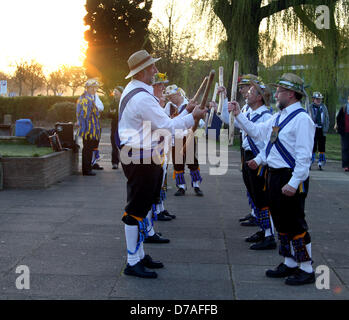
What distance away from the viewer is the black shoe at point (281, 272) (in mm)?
5090

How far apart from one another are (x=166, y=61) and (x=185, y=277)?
82.9 feet

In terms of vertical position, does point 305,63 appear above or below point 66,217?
above

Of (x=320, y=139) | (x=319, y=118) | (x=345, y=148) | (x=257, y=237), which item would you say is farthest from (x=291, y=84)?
(x=319, y=118)

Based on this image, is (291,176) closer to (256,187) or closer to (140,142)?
(140,142)

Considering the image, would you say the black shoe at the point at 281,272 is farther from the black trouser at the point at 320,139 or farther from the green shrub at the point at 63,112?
the green shrub at the point at 63,112

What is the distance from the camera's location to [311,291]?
15.4 ft

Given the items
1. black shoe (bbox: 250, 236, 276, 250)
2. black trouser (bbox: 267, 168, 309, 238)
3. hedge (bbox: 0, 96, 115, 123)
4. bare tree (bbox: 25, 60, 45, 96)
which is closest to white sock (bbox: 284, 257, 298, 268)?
black trouser (bbox: 267, 168, 309, 238)

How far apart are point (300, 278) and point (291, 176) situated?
0.96 metres

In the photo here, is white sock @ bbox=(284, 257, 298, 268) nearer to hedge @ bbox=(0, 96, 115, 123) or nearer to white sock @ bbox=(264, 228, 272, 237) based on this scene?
white sock @ bbox=(264, 228, 272, 237)

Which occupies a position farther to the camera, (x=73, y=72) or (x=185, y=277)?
(x=73, y=72)

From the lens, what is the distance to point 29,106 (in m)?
36.6

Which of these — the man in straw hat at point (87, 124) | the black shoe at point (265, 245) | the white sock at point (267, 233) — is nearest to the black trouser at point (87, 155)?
the man in straw hat at point (87, 124)

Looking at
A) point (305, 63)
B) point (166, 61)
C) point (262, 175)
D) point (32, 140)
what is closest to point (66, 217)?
point (262, 175)
